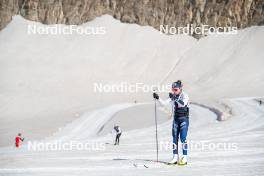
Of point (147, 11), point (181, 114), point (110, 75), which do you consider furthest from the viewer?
point (147, 11)

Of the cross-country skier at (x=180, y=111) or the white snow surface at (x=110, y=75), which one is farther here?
the white snow surface at (x=110, y=75)

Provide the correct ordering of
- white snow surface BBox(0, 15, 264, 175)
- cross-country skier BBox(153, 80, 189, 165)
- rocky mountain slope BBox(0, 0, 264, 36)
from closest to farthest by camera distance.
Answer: cross-country skier BBox(153, 80, 189, 165) → white snow surface BBox(0, 15, 264, 175) → rocky mountain slope BBox(0, 0, 264, 36)

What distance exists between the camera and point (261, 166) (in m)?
7.43

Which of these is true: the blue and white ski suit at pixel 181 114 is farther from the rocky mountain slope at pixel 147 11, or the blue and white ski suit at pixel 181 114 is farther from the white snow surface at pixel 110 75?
the rocky mountain slope at pixel 147 11

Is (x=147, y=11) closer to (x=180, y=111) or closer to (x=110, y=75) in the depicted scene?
(x=110, y=75)

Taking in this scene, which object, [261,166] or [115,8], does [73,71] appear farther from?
[261,166]

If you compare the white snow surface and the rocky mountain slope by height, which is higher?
the rocky mountain slope

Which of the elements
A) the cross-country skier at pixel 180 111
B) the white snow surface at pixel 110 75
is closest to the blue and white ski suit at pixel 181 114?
the cross-country skier at pixel 180 111

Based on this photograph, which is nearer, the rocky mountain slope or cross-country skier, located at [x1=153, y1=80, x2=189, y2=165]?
cross-country skier, located at [x1=153, y1=80, x2=189, y2=165]

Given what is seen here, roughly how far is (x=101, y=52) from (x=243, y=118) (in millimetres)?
44228

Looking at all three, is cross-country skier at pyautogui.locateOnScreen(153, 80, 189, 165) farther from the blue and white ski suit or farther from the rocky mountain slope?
the rocky mountain slope

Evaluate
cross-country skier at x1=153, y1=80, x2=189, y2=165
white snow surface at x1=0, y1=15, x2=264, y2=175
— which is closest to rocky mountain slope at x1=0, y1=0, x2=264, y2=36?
white snow surface at x1=0, y1=15, x2=264, y2=175

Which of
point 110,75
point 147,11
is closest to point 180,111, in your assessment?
point 110,75

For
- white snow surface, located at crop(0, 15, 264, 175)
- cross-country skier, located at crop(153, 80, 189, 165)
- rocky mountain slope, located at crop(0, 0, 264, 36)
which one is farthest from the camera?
rocky mountain slope, located at crop(0, 0, 264, 36)
